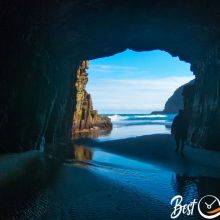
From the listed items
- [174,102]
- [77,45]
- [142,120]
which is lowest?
[142,120]

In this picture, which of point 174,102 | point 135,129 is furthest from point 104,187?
point 174,102

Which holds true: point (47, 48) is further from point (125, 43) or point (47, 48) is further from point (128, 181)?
point (128, 181)

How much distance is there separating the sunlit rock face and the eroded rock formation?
52.8 feet

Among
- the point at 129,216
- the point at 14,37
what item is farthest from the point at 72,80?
the point at 129,216

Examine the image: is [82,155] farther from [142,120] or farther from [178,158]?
[142,120]

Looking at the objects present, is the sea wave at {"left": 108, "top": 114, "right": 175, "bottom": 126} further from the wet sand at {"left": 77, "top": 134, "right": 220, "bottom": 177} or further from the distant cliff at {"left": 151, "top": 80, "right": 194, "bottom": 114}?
the wet sand at {"left": 77, "top": 134, "right": 220, "bottom": 177}

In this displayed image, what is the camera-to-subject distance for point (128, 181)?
1388 centimetres

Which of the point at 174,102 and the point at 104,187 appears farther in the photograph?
the point at 174,102

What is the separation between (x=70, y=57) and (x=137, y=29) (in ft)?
20.0

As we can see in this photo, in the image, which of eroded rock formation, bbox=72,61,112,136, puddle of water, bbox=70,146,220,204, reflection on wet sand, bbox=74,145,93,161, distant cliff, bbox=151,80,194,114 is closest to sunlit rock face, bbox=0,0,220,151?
reflection on wet sand, bbox=74,145,93,161

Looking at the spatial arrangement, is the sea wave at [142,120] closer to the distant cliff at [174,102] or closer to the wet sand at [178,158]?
the distant cliff at [174,102]

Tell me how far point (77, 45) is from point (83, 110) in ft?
Answer: 88.1

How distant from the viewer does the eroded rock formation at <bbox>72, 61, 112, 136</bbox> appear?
5138cm

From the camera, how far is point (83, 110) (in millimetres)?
54156
